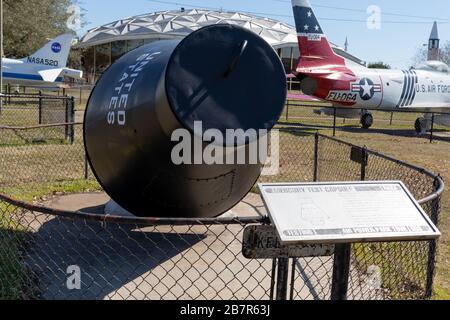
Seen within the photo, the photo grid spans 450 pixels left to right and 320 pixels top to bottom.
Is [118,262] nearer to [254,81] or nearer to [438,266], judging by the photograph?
[254,81]

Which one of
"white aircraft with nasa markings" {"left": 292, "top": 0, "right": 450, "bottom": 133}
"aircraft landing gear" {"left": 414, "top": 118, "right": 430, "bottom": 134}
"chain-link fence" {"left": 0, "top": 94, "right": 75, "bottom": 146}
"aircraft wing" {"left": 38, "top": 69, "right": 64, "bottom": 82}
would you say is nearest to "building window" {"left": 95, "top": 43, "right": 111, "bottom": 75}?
"aircraft wing" {"left": 38, "top": 69, "right": 64, "bottom": 82}

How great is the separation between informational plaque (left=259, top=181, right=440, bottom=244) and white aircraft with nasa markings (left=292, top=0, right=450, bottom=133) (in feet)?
60.6

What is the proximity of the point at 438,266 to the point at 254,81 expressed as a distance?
286 centimetres

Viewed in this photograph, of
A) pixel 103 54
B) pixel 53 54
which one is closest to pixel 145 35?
pixel 103 54

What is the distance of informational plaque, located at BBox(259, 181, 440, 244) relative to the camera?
8.88ft

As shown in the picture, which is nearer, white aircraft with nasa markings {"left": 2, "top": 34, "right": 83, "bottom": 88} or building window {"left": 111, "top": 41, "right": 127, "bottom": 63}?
white aircraft with nasa markings {"left": 2, "top": 34, "right": 83, "bottom": 88}

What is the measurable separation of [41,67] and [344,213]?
1294 inches

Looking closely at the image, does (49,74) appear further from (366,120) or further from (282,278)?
(282,278)

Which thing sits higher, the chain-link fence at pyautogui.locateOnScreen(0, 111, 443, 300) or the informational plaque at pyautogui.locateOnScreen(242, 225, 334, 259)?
the informational plaque at pyautogui.locateOnScreen(242, 225, 334, 259)

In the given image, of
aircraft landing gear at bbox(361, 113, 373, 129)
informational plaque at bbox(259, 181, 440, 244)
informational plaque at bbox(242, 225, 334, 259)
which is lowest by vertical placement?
aircraft landing gear at bbox(361, 113, 373, 129)

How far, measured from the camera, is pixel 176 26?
64938 millimetres

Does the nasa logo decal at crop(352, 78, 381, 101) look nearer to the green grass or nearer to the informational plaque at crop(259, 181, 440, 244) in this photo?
the green grass

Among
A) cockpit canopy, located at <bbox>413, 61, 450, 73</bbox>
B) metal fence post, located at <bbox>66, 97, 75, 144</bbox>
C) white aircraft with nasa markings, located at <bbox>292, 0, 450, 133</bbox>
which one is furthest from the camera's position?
cockpit canopy, located at <bbox>413, 61, 450, 73</bbox>
